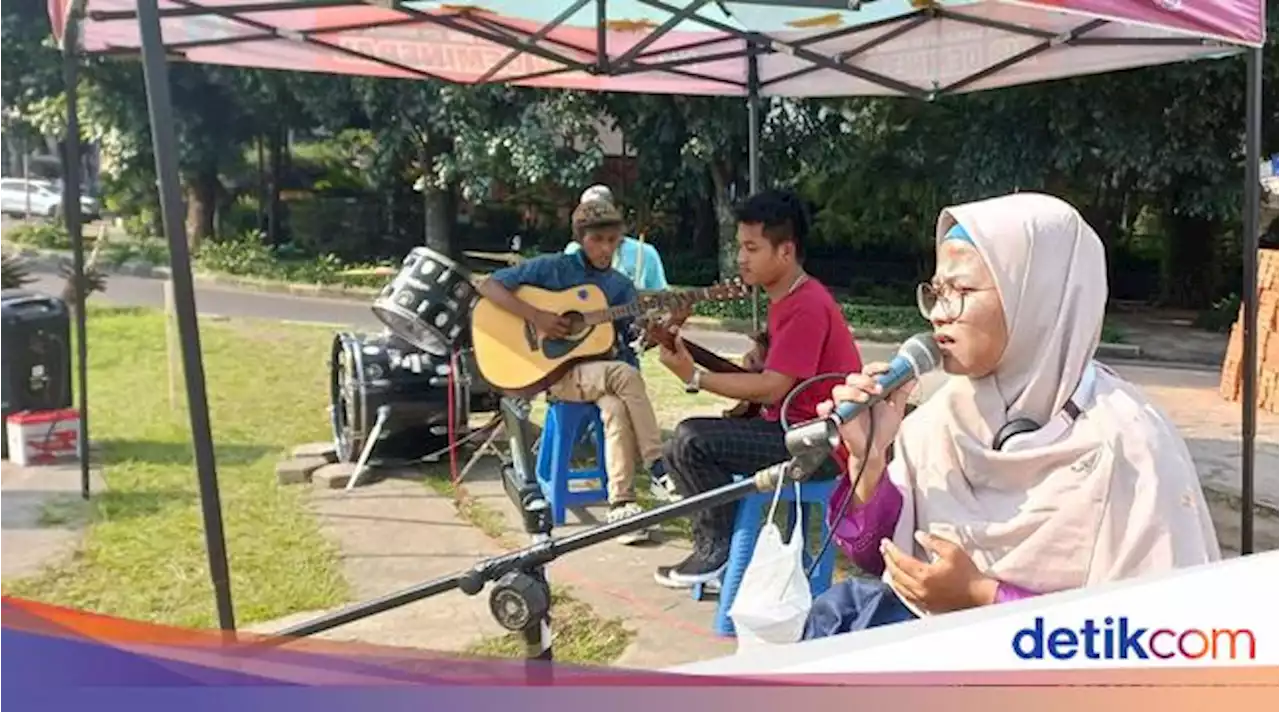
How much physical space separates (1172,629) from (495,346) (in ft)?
13.3

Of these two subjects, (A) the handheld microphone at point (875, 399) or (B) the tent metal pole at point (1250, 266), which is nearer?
→ (A) the handheld microphone at point (875, 399)

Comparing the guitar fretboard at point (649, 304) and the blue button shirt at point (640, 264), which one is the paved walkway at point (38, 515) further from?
the blue button shirt at point (640, 264)

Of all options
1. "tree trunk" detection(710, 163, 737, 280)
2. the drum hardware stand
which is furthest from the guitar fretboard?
"tree trunk" detection(710, 163, 737, 280)

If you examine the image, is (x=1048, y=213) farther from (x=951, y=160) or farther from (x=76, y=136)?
(x=951, y=160)

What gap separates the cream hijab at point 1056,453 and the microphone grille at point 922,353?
18 cm

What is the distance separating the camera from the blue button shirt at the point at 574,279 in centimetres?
529

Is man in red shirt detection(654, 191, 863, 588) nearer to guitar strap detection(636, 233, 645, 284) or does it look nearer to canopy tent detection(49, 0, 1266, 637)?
canopy tent detection(49, 0, 1266, 637)

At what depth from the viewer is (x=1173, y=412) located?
8492 mm

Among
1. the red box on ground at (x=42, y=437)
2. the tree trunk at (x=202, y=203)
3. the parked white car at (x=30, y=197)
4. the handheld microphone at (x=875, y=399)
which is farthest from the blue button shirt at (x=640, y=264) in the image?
the parked white car at (x=30, y=197)

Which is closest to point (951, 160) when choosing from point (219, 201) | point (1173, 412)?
point (1173, 412)

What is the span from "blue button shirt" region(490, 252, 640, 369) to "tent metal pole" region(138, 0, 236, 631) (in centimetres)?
299

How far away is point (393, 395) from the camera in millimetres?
5711

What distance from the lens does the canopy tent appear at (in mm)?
4078

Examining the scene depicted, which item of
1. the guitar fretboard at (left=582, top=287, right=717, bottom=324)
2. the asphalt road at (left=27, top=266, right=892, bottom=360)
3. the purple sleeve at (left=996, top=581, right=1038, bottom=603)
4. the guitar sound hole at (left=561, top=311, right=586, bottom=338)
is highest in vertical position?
the guitar fretboard at (left=582, top=287, right=717, bottom=324)
